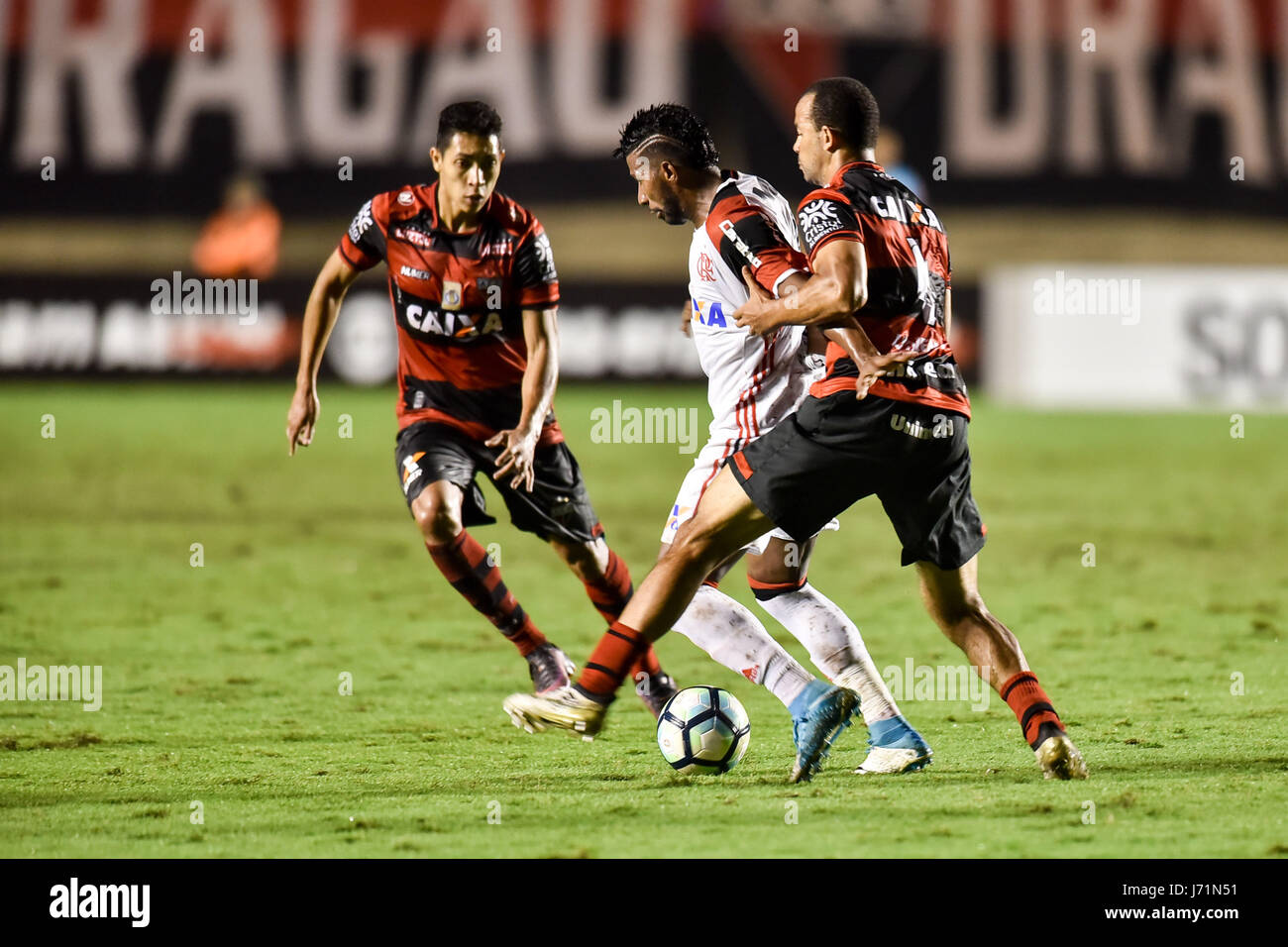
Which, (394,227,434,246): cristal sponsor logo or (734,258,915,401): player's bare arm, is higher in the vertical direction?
(394,227,434,246): cristal sponsor logo

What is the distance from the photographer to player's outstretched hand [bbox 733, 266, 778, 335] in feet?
16.7

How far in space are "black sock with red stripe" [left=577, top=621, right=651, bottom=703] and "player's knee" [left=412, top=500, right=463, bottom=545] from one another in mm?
1444

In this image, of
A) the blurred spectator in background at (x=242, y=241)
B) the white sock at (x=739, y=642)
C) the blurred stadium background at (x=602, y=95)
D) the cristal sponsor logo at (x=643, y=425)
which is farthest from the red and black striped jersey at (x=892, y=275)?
the blurred stadium background at (x=602, y=95)

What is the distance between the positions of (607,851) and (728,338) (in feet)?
6.30

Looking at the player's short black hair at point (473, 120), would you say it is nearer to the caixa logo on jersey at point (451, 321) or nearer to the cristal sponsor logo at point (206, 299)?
the caixa logo on jersey at point (451, 321)

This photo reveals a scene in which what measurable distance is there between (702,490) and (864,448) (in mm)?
746

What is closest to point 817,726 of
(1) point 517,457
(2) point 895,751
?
(2) point 895,751

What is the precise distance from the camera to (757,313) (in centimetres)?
514

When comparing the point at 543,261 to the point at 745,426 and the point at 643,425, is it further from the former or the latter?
the point at 643,425

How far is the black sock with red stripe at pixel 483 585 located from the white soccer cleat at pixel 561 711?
1.44 m

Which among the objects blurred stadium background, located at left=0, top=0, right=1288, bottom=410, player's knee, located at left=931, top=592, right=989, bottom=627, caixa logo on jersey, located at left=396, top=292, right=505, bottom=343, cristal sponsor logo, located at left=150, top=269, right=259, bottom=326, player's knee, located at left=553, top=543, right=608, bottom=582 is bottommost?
player's knee, located at left=931, top=592, right=989, bottom=627

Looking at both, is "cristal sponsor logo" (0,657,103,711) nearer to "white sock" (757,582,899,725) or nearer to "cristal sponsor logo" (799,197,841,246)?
"white sock" (757,582,899,725)
